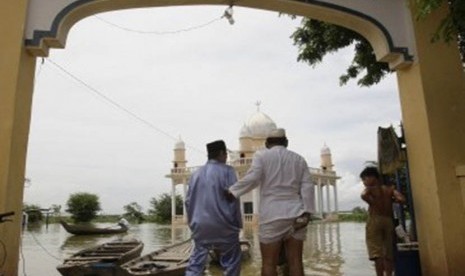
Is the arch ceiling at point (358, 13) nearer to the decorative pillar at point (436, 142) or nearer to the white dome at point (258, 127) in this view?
the decorative pillar at point (436, 142)

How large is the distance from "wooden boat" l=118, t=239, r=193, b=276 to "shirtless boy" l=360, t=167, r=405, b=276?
2995mm

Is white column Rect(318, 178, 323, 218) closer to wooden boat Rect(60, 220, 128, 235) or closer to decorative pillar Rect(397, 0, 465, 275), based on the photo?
wooden boat Rect(60, 220, 128, 235)

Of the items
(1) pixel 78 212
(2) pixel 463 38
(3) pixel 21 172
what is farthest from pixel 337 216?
(3) pixel 21 172

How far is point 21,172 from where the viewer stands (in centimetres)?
500

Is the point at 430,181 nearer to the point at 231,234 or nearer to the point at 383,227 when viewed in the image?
the point at 383,227

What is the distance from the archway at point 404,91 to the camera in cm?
487

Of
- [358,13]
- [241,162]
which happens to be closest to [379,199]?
[358,13]

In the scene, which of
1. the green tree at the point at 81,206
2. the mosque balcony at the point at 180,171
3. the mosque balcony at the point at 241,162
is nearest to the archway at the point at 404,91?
the mosque balcony at the point at 241,162

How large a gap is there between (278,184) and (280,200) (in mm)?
140

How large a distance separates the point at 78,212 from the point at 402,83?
38.8 meters

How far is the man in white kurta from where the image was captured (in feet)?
12.1

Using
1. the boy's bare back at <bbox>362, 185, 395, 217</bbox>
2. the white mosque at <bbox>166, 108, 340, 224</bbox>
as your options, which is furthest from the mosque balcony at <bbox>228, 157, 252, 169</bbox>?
the boy's bare back at <bbox>362, 185, 395, 217</bbox>

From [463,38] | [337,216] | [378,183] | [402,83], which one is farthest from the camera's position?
[337,216]

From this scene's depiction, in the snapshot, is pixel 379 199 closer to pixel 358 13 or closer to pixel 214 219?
pixel 214 219
